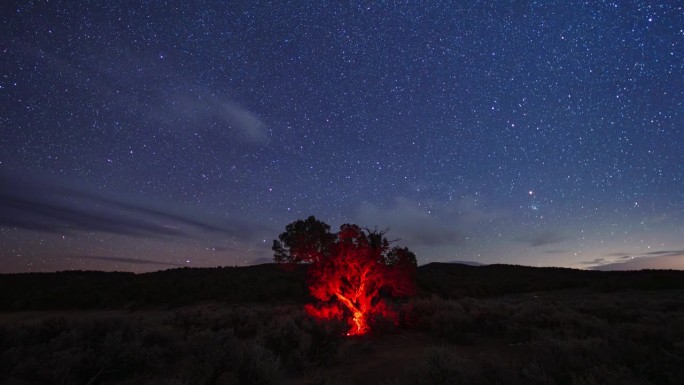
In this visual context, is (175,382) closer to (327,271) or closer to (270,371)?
(270,371)

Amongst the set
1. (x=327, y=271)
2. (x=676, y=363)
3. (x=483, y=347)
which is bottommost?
(x=483, y=347)

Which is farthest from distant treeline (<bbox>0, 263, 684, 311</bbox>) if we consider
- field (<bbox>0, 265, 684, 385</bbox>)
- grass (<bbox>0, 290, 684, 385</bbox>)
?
grass (<bbox>0, 290, 684, 385</bbox>)

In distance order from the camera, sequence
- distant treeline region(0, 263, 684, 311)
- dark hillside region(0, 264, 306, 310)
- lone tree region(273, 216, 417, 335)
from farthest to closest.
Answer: distant treeline region(0, 263, 684, 311)
dark hillside region(0, 264, 306, 310)
lone tree region(273, 216, 417, 335)

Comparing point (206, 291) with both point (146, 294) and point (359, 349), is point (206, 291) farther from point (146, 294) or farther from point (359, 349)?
point (359, 349)

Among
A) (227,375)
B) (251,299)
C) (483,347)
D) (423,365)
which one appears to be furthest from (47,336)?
(251,299)

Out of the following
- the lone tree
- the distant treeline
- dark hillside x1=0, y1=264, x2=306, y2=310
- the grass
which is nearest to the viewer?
the grass

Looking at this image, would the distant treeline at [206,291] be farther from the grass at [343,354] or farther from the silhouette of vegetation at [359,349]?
the grass at [343,354]

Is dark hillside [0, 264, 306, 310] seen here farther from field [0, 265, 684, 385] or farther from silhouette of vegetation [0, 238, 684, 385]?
field [0, 265, 684, 385]

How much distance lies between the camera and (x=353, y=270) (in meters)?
15.5

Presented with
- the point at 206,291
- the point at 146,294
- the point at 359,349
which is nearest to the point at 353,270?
the point at 359,349

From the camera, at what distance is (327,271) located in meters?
15.6

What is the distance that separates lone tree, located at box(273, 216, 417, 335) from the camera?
15.2 m

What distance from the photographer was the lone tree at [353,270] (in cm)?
1518

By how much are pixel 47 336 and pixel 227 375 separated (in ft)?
18.6
